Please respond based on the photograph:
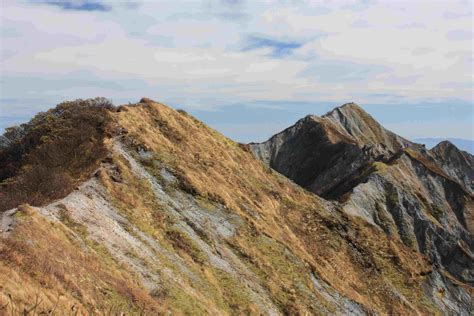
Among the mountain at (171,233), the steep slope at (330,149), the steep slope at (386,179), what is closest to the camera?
the mountain at (171,233)

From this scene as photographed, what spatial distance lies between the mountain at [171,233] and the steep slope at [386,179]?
11624 millimetres

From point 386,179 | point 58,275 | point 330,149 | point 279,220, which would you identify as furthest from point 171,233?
point 330,149

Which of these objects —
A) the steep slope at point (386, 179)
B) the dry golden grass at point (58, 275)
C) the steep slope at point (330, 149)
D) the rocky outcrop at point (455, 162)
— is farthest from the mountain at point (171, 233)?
the rocky outcrop at point (455, 162)

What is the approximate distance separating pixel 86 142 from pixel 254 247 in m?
15.1

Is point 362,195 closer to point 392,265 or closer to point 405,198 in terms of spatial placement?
point 405,198

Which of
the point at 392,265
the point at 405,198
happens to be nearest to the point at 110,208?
the point at 392,265

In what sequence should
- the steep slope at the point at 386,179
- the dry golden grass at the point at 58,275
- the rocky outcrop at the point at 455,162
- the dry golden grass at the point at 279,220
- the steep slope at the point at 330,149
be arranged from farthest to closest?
the rocky outcrop at the point at 455,162 → the steep slope at the point at 330,149 → the steep slope at the point at 386,179 → the dry golden grass at the point at 279,220 → the dry golden grass at the point at 58,275

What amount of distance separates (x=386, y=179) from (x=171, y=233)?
6213 centimetres

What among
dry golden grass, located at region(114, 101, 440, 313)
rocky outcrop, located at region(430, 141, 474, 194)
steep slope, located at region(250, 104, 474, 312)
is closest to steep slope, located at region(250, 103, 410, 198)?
steep slope, located at region(250, 104, 474, 312)

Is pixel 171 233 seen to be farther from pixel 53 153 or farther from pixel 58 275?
pixel 58 275

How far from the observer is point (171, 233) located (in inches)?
1142

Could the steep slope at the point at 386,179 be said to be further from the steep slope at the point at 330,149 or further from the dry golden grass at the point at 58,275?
the dry golden grass at the point at 58,275

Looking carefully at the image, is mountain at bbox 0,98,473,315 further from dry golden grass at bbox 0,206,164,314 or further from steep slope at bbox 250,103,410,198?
steep slope at bbox 250,103,410,198

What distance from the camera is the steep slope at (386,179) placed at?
7538cm
